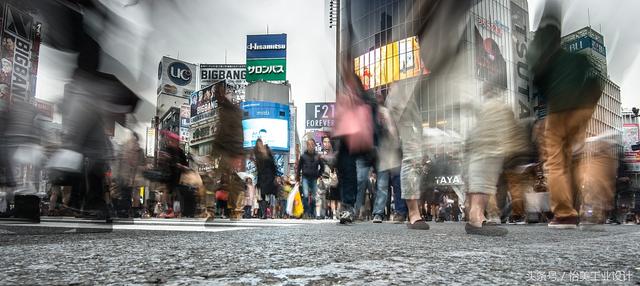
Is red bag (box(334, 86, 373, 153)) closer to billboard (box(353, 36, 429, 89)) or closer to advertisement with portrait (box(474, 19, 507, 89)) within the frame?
billboard (box(353, 36, 429, 89))

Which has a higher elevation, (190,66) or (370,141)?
(190,66)

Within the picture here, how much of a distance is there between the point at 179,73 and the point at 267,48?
738 inches

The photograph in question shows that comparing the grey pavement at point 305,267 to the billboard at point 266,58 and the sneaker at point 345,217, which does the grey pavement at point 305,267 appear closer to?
the sneaker at point 345,217

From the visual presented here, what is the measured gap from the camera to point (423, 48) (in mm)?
4219

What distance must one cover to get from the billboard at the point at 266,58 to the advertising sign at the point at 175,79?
50.4ft

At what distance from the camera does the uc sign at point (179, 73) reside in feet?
246

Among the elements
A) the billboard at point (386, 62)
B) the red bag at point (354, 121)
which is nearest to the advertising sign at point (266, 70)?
the billboard at point (386, 62)

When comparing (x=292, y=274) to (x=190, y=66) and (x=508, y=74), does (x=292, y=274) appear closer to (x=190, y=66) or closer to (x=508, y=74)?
(x=508, y=74)

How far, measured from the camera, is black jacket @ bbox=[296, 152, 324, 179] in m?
10.5

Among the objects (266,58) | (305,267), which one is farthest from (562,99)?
(266,58)

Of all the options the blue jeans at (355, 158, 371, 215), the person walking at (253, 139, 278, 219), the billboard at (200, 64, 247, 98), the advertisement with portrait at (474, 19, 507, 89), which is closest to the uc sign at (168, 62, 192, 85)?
the billboard at (200, 64, 247, 98)

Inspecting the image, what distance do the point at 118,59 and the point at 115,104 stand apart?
0.52 metres

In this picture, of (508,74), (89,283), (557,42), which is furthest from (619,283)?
(508,74)

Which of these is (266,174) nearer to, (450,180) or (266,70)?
(450,180)
